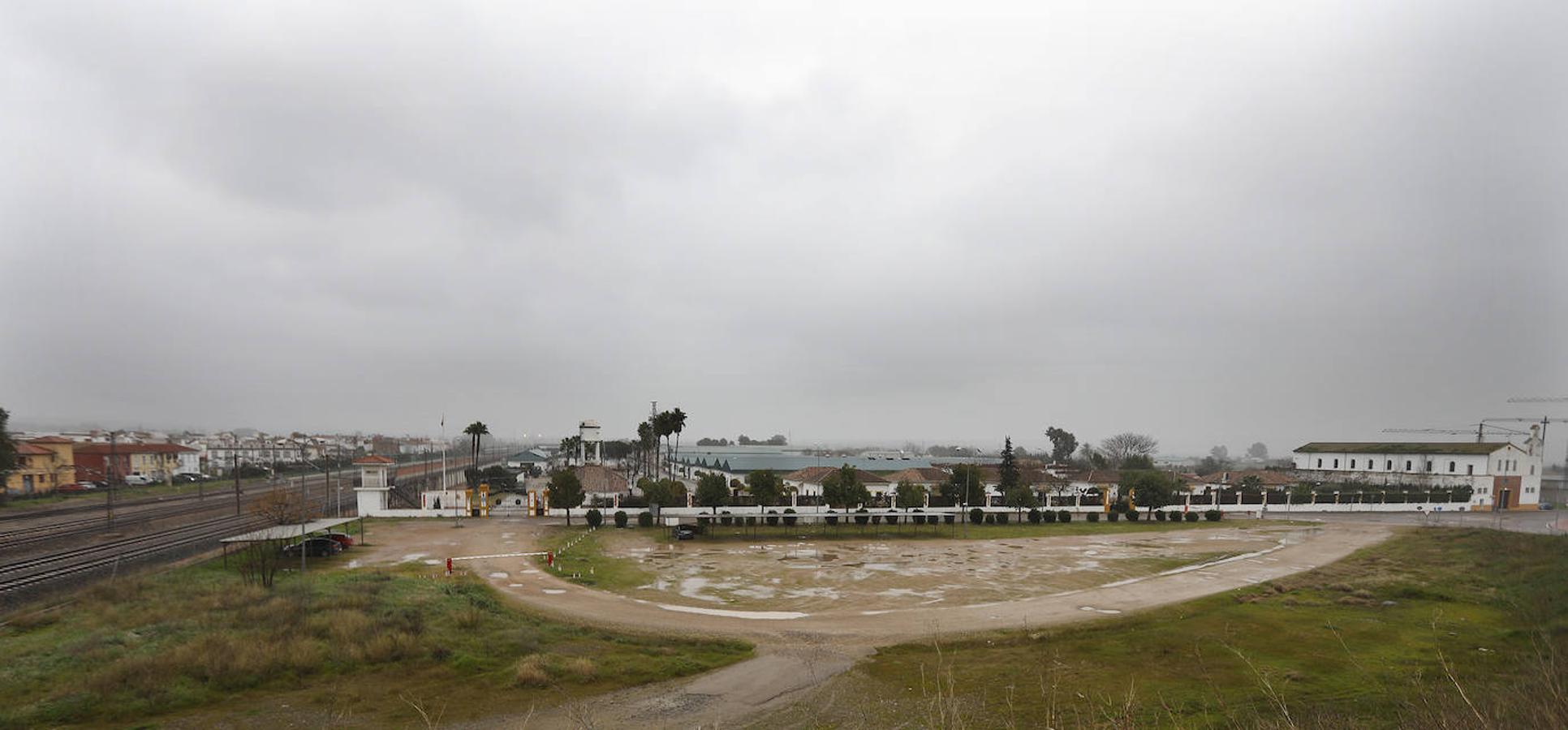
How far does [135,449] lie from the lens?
3231 inches

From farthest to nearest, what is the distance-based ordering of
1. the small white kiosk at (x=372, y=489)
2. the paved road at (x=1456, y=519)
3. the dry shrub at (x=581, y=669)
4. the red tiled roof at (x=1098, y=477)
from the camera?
the red tiled roof at (x=1098, y=477)
the paved road at (x=1456, y=519)
the small white kiosk at (x=372, y=489)
the dry shrub at (x=581, y=669)

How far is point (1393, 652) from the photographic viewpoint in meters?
20.1

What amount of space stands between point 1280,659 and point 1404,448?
9206 centimetres

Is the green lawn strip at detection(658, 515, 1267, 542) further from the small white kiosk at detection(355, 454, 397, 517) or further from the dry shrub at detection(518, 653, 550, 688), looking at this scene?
the dry shrub at detection(518, 653, 550, 688)

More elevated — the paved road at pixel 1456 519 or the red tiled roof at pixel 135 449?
the red tiled roof at pixel 135 449

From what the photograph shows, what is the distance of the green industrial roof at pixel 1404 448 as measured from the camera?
3027 inches

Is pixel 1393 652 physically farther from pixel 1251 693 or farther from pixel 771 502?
pixel 771 502

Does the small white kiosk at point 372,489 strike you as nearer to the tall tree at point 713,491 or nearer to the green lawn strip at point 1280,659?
the tall tree at point 713,491

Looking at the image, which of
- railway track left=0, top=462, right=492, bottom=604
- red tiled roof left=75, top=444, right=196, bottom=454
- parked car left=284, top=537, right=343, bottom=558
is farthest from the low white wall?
red tiled roof left=75, top=444, right=196, bottom=454

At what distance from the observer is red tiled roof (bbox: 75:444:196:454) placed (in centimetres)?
7544

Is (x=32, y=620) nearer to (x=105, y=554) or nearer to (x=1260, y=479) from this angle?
(x=105, y=554)

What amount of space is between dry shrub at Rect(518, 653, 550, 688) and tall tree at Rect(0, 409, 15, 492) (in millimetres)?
68974

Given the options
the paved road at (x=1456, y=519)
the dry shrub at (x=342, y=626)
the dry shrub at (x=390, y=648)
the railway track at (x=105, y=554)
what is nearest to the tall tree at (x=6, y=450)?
the railway track at (x=105, y=554)

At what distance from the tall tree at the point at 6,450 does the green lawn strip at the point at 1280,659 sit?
77.2m
